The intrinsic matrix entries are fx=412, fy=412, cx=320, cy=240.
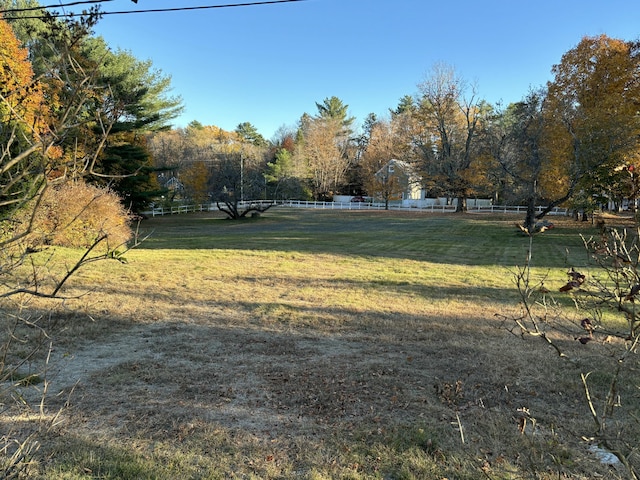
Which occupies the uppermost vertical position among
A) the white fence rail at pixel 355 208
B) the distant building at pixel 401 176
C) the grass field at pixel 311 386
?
the distant building at pixel 401 176

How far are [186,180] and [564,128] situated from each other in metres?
32.8

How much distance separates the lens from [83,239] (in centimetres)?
1321

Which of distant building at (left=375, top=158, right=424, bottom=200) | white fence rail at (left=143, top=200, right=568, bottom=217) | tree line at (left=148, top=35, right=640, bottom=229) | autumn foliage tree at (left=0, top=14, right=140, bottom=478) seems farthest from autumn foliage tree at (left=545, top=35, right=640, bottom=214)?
autumn foliage tree at (left=0, top=14, right=140, bottom=478)

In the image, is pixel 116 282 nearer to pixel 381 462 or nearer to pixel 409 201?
pixel 381 462

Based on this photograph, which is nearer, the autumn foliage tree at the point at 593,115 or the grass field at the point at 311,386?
the grass field at the point at 311,386

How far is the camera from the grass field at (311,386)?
9.59 feet

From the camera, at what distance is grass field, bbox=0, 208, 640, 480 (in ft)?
9.59

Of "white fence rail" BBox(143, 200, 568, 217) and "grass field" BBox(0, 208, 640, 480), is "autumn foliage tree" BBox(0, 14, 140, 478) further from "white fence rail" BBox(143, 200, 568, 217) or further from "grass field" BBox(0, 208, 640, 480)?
"white fence rail" BBox(143, 200, 568, 217)

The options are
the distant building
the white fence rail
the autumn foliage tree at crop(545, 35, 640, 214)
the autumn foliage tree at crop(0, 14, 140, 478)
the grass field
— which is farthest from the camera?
the distant building

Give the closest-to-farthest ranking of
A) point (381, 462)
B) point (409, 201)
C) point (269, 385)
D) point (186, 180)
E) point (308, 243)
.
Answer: point (381, 462) < point (269, 385) < point (308, 243) < point (186, 180) < point (409, 201)

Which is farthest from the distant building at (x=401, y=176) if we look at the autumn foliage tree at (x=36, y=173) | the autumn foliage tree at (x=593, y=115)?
the autumn foliage tree at (x=36, y=173)

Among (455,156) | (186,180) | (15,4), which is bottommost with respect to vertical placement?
(186,180)

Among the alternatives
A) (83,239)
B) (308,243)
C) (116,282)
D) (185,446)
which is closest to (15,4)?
(83,239)

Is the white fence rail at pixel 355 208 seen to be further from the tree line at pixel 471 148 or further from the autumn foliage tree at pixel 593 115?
the autumn foliage tree at pixel 593 115
